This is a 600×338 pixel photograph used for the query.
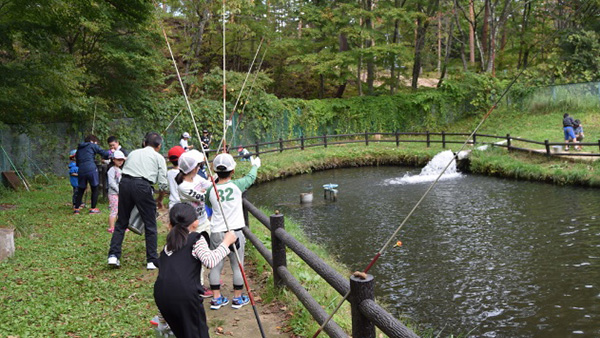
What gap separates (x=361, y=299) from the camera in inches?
139

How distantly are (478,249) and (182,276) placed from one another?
26.5 feet

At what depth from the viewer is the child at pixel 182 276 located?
3.54 m

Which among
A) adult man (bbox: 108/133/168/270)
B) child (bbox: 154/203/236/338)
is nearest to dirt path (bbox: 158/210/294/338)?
child (bbox: 154/203/236/338)

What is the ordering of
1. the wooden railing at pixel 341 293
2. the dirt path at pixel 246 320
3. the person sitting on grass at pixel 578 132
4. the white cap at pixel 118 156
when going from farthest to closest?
the person sitting on grass at pixel 578 132
the white cap at pixel 118 156
the dirt path at pixel 246 320
the wooden railing at pixel 341 293

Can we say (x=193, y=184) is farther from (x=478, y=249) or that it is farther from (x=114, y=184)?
(x=478, y=249)

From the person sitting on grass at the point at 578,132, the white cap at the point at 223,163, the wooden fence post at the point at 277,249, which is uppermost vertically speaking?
the person sitting on grass at the point at 578,132

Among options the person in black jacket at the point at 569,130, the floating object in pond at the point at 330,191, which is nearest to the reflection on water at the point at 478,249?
the floating object in pond at the point at 330,191

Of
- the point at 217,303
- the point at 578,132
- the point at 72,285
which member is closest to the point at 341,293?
the point at 217,303

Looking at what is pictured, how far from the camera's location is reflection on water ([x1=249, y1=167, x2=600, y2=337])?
7.26 metres

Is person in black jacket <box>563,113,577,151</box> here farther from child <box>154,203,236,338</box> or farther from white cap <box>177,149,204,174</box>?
child <box>154,203,236,338</box>

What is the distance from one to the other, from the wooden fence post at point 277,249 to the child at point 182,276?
1999 mm

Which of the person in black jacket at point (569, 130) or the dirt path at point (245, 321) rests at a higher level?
the person in black jacket at point (569, 130)

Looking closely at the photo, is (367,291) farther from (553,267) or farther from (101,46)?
(101,46)

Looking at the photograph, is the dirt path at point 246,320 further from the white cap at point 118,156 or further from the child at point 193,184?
the white cap at point 118,156
